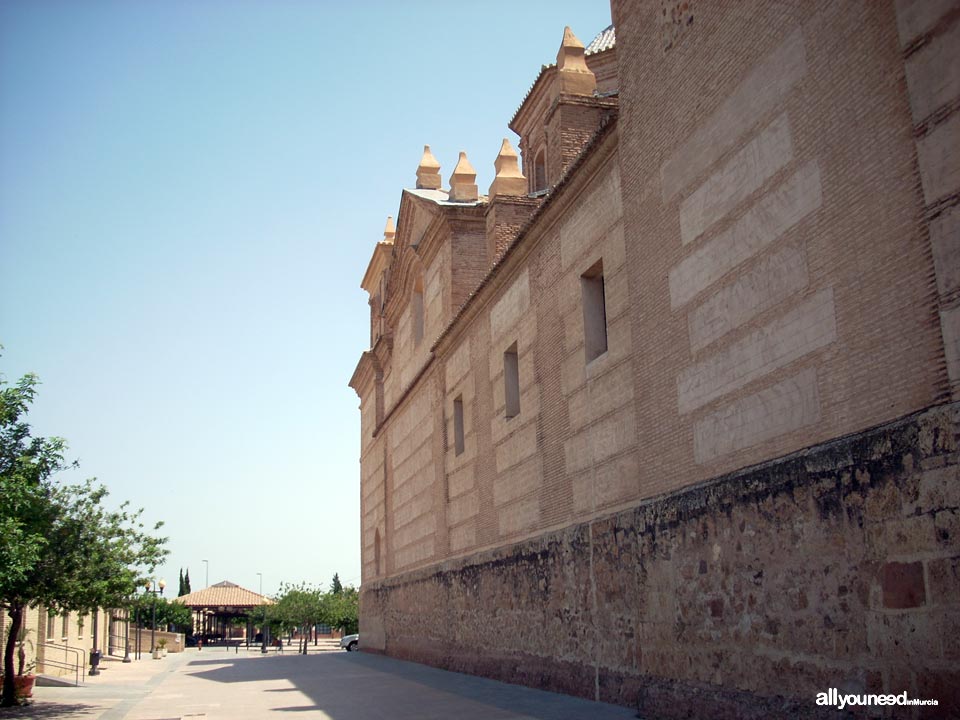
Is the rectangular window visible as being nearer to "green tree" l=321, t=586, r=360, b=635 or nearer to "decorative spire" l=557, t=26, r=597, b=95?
"decorative spire" l=557, t=26, r=597, b=95

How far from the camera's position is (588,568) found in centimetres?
1191

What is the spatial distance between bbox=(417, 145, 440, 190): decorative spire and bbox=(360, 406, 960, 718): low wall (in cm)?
1771

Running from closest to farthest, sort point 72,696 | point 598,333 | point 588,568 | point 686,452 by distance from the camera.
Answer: point 686,452 < point 588,568 < point 598,333 < point 72,696

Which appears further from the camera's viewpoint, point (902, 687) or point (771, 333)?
point (771, 333)

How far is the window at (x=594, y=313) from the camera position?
12641 mm

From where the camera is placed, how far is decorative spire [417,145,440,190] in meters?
29.1

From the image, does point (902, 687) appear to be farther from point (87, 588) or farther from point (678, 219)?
point (87, 588)

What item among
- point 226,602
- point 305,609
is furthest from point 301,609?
point 226,602

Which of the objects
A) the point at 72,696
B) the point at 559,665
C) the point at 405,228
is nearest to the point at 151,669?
the point at 72,696

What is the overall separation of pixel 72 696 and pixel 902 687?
1649 centimetres

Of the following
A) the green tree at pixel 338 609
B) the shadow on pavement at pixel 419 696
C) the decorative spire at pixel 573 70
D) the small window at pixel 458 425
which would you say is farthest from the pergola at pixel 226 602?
the decorative spire at pixel 573 70

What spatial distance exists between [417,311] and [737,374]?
18.2 metres

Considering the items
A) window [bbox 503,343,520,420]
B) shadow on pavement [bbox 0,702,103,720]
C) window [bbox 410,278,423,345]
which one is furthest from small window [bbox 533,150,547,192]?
shadow on pavement [bbox 0,702,103,720]

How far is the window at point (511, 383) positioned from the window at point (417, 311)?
32.4ft
